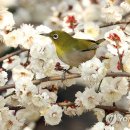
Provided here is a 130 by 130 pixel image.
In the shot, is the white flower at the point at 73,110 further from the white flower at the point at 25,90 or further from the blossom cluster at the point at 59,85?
the white flower at the point at 25,90

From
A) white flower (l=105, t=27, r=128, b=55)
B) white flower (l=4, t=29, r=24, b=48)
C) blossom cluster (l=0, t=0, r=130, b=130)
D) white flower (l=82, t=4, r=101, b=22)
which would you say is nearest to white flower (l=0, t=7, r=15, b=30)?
white flower (l=4, t=29, r=24, b=48)

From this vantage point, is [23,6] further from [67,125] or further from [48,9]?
[67,125]

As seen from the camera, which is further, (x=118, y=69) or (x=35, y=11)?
(x=35, y=11)

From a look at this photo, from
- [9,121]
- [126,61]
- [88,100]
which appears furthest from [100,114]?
[9,121]

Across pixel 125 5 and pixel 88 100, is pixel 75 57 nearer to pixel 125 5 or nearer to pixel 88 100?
pixel 88 100

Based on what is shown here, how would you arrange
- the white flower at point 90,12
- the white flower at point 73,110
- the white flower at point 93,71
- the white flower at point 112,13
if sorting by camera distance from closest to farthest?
1. the white flower at point 93,71
2. the white flower at point 73,110
3. the white flower at point 112,13
4. the white flower at point 90,12

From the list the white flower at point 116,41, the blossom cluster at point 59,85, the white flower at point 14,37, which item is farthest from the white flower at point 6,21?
the white flower at point 116,41

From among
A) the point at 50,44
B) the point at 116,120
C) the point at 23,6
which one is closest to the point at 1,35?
the point at 50,44
